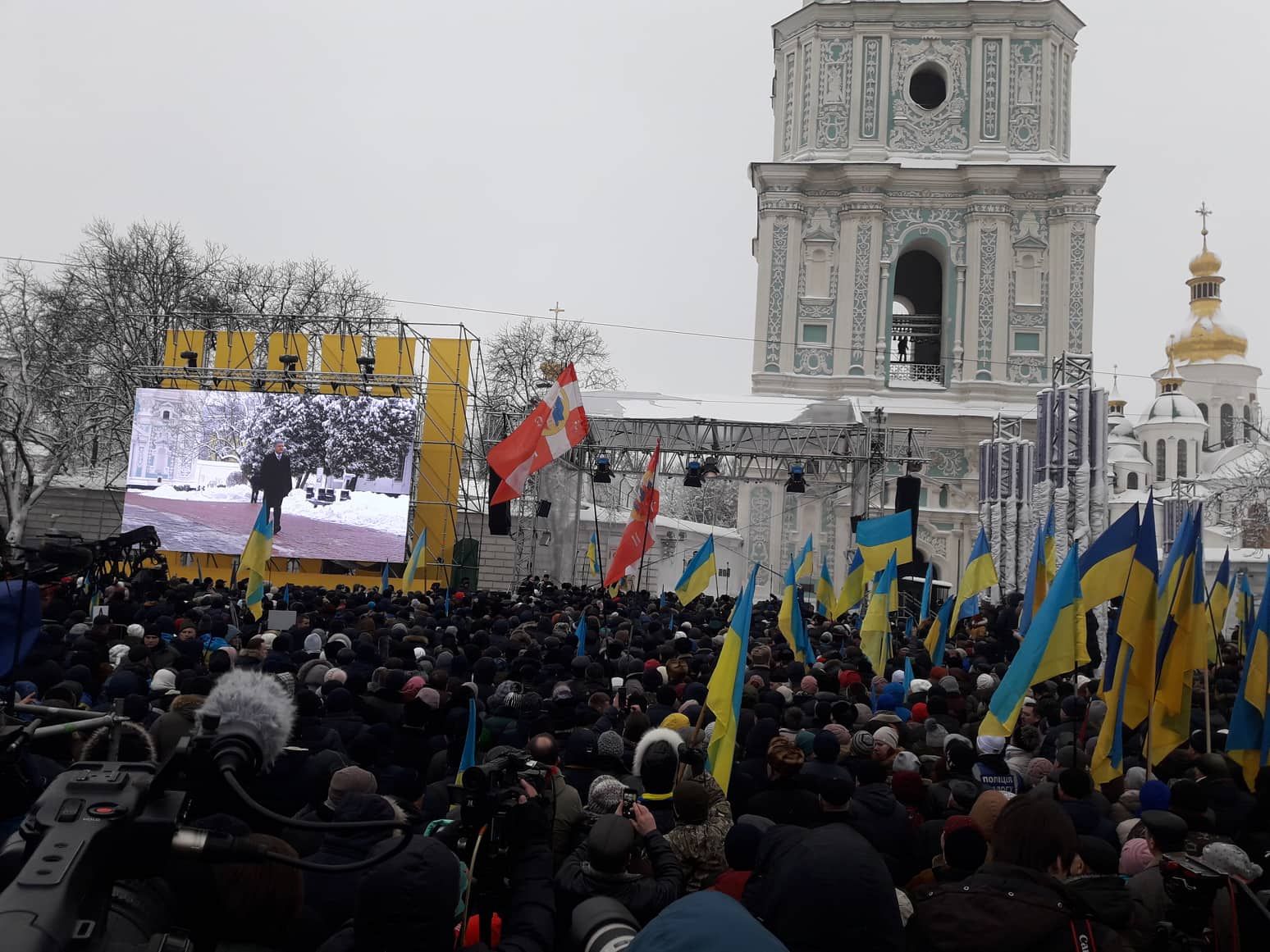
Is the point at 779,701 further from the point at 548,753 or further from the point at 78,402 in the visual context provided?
the point at 78,402

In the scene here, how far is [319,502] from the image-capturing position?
28750 millimetres

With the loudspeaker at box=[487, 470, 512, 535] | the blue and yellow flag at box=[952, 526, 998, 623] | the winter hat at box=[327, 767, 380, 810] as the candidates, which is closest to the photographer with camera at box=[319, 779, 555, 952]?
the winter hat at box=[327, 767, 380, 810]

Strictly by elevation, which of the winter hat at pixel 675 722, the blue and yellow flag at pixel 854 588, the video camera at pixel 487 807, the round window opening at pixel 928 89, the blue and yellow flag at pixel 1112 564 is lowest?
the winter hat at pixel 675 722

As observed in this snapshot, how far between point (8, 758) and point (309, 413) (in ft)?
88.6

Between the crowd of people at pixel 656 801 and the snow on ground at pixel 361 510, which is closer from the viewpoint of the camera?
the crowd of people at pixel 656 801

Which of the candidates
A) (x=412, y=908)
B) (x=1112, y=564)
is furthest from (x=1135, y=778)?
(x=412, y=908)

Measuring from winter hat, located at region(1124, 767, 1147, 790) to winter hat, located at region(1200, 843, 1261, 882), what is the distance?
290 cm

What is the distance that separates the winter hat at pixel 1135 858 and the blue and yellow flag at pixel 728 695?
2.08 m

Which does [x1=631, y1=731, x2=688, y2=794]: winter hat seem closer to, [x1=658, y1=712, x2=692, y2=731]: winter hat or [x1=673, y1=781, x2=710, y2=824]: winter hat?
[x1=673, y1=781, x2=710, y2=824]: winter hat

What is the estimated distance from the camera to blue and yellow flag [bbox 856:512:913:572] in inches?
597

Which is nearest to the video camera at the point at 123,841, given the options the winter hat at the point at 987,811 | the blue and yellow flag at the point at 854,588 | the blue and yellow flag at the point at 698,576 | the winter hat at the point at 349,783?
the winter hat at the point at 349,783

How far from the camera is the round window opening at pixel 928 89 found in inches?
1555

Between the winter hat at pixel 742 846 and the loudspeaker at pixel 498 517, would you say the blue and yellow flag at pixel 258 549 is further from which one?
the winter hat at pixel 742 846

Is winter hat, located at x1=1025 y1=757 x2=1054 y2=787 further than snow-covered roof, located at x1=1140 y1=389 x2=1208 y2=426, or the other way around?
snow-covered roof, located at x1=1140 y1=389 x2=1208 y2=426
